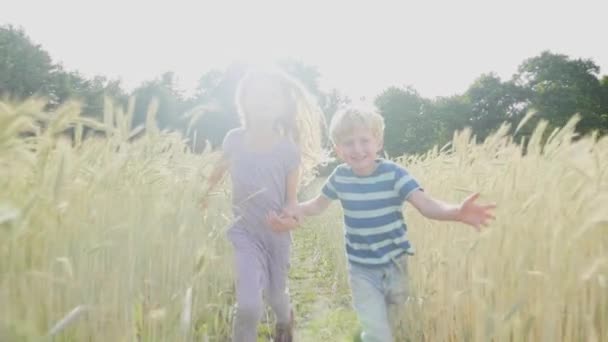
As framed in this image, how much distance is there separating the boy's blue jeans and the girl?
1.61 feet

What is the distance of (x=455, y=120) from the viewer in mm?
32812

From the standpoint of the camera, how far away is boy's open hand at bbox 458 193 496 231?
1.94 metres

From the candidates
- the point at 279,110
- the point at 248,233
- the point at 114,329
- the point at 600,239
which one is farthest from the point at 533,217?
the point at 279,110

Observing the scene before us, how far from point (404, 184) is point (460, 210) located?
1.44ft

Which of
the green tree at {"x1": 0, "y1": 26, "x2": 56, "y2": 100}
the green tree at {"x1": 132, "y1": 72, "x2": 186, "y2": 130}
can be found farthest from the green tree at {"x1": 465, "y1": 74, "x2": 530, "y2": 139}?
the green tree at {"x1": 0, "y1": 26, "x2": 56, "y2": 100}

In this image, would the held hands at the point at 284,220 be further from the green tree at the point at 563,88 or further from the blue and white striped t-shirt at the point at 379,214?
the green tree at the point at 563,88

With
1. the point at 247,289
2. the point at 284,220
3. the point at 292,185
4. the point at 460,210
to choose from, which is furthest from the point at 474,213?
the point at 292,185

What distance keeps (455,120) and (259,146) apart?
103 feet

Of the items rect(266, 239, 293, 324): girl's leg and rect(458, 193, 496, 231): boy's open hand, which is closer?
rect(458, 193, 496, 231): boy's open hand

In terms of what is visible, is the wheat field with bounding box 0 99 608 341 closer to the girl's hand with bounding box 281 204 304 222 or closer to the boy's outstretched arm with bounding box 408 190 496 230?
the boy's outstretched arm with bounding box 408 190 496 230

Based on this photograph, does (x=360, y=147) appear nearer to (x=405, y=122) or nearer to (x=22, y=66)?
(x=22, y=66)

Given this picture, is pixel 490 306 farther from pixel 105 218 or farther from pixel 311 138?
pixel 311 138

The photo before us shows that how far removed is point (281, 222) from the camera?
2646mm

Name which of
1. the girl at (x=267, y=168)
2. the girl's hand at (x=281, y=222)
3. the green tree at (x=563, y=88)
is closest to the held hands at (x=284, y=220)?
the girl's hand at (x=281, y=222)
